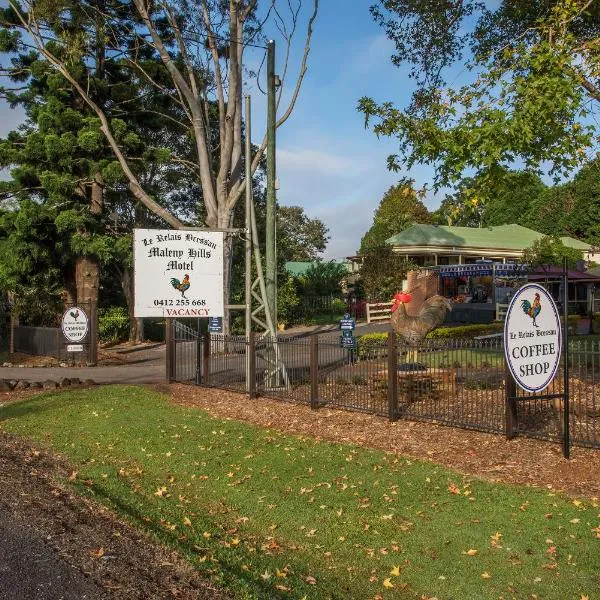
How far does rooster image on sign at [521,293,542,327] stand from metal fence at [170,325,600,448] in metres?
0.91

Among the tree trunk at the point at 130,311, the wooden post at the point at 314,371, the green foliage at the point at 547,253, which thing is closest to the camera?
the wooden post at the point at 314,371

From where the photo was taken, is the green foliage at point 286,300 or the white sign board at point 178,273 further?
the green foliage at point 286,300

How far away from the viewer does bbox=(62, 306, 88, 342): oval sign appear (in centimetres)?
2102

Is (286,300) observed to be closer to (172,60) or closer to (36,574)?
(172,60)

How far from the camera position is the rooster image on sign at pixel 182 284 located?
49.1 ft

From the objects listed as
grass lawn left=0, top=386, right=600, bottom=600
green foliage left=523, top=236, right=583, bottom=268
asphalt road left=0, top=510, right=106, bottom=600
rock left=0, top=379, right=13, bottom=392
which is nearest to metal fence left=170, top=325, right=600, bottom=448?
grass lawn left=0, top=386, right=600, bottom=600

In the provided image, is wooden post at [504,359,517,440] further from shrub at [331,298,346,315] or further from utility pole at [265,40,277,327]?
shrub at [331,298,346,315]

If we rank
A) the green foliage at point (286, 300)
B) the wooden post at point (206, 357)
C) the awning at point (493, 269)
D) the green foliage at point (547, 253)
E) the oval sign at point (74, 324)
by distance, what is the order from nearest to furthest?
the wooden post at point (206, 357) < the oval sign at point (74, 324) < the awning at point (493, 269) < the green foliage at point (547, 253) < the green foliage at point (286, 300)

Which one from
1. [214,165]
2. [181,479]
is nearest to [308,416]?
[181,479]

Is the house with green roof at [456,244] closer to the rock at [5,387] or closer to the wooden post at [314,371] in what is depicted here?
the rock at [5,387]

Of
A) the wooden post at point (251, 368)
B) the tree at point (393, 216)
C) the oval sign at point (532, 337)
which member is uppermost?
the tree at point (393, 216)

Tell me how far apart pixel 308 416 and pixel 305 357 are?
5.59 ft

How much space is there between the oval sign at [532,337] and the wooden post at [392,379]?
282 cm

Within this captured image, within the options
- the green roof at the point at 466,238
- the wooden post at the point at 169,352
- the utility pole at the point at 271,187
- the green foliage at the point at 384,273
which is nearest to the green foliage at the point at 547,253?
the green roof at the point at 466,238
